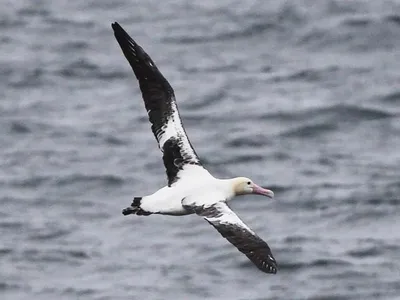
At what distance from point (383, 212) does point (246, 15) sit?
10029 mm

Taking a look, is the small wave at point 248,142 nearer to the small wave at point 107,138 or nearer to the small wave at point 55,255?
the small wave at point 107,138

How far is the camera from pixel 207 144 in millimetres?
24609

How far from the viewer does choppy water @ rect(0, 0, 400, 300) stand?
2062 cm

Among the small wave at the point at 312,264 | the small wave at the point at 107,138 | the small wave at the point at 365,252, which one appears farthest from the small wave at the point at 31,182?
the small wave at the point at 365,252

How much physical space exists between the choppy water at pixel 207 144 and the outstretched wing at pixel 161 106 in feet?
19.4

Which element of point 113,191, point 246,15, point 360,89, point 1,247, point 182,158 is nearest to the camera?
point 182,158

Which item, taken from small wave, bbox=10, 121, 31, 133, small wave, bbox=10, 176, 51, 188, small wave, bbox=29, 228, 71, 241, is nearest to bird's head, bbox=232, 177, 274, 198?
small wave, bbox=29, 228, 71, 241

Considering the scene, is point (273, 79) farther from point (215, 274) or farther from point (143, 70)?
point (143, 70)

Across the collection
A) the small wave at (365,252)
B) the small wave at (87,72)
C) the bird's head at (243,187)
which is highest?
the small wave at (87,72)

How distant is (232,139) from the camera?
24781 millimetres

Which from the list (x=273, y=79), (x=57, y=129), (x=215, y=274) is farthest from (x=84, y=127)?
(x=215, y=274)

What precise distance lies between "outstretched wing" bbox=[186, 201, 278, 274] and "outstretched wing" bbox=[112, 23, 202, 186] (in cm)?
103

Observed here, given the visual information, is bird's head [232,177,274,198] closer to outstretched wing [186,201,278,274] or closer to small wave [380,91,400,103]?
outstretched wing [186,201,278,274]

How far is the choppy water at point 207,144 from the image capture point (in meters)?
20.6
